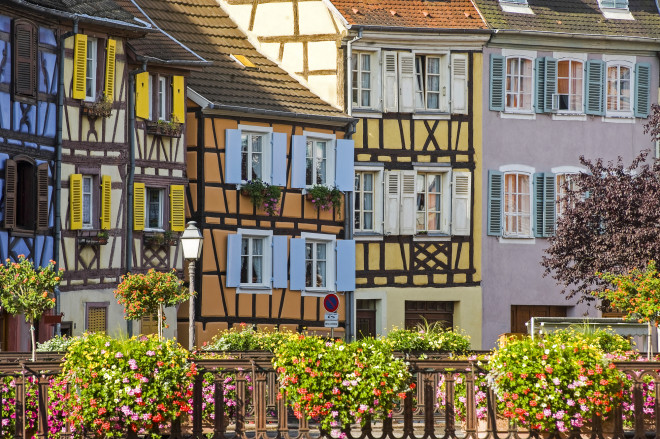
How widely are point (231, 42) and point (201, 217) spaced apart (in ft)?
18.5

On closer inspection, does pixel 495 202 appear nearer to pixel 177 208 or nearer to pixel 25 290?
pixel 177 208

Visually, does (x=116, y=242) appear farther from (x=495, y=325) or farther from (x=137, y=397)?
(x=137, y=397)

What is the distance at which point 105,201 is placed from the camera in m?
34.2

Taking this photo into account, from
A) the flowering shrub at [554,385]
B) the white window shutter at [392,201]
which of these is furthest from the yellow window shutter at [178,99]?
the flowering shrub at [554,385]

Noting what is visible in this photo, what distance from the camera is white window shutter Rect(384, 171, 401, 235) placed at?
40.0 meters

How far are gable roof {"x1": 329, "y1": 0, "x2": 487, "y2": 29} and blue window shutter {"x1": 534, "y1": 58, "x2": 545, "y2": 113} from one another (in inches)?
70.1

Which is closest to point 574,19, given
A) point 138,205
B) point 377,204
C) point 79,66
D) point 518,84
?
point 518,84

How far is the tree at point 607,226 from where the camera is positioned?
35.6 metres

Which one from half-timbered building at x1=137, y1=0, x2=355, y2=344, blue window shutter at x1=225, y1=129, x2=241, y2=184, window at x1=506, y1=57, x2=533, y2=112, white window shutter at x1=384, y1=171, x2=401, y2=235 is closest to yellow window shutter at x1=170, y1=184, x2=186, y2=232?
half-timbered building at x1=137, y1=0, x2=355, y2=344

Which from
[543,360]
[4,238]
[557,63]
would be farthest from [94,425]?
[557,63]

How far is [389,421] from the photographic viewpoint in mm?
20047

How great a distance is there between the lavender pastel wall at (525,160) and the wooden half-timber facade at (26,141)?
39.1 ft

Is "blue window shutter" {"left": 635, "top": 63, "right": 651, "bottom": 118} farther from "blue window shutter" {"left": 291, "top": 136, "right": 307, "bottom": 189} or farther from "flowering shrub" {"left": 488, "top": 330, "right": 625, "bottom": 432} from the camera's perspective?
"flowering shrub" {"left": 488, "top": 330, "right": 625, "bottom": 432}

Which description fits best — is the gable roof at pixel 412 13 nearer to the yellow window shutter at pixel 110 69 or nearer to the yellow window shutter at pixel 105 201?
the yellow window shutter at pixel 110 69
